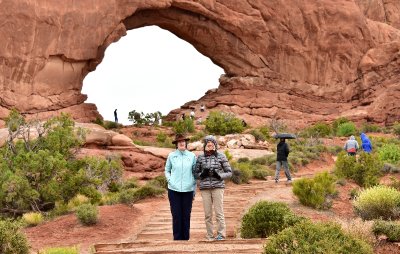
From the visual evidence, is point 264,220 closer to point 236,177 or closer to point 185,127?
point 236,177

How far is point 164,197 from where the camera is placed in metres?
14.8

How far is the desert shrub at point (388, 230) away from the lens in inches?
278

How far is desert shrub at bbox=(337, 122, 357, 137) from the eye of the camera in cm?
3633

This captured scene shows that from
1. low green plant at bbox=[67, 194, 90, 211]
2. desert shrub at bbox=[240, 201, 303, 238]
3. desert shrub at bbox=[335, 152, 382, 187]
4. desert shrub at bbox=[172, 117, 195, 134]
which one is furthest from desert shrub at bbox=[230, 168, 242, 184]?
desert shrub at bbox=[172, 117, 195, 134]

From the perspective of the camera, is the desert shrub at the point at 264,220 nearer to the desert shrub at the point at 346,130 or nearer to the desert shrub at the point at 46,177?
the desert shrub at the point at 46,177

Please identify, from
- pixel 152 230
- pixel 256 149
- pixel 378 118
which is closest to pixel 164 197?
pixel 152 230

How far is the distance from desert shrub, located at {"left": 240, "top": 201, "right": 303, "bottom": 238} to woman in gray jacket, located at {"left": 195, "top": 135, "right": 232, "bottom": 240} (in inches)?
26.8

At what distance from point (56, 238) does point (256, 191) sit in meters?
6.70

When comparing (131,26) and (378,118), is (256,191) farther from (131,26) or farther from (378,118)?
(378,118)

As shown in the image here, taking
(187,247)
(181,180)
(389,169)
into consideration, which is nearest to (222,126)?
(389,169)

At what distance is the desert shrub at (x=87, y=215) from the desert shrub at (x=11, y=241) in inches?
103

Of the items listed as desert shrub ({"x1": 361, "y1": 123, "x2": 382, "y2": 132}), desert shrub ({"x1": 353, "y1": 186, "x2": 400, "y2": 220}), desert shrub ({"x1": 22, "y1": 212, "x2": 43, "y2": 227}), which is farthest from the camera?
desert shrub ({"x1": 361, "y1": 123, "x2": 382, "y2": 132})

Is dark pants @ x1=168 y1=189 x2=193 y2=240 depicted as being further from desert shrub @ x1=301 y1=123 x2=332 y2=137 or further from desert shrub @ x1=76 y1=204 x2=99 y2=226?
desert shrub @ x1=301 y1=123 x2=332 y2=137

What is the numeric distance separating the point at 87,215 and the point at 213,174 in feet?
11.9
